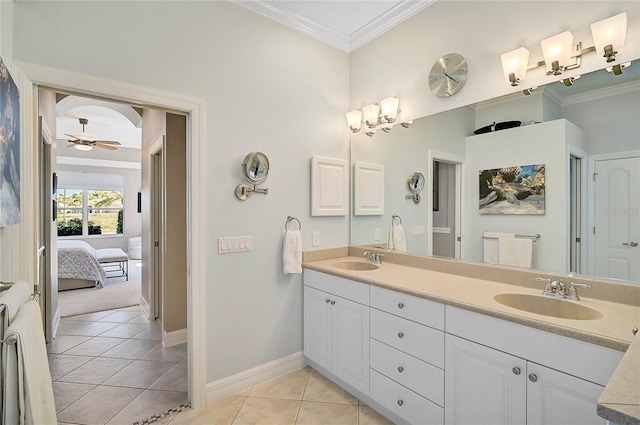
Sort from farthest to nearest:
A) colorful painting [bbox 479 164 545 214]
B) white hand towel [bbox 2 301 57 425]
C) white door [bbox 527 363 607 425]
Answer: colorful painting [bbox 479 164 545 214], white door [bbox 527 363 607 425], white hand towel [bbox 2 301 57 425]

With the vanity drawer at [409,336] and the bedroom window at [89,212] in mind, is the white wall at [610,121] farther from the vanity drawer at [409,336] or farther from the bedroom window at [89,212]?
the bedroom window at [89,212]

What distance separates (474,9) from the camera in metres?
2.05

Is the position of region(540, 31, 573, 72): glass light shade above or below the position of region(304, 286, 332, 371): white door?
above

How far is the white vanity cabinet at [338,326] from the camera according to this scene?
2061 mm

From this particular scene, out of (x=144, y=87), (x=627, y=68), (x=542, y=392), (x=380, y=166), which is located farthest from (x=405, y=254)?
(x=144, y=87)

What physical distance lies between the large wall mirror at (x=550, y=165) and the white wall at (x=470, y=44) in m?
0.10

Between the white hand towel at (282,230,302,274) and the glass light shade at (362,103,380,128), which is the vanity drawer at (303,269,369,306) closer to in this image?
the white hand towel at (282,230,302,274)

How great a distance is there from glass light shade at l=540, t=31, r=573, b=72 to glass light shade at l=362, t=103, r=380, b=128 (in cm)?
123

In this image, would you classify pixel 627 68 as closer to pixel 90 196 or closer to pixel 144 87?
pixel 144 87

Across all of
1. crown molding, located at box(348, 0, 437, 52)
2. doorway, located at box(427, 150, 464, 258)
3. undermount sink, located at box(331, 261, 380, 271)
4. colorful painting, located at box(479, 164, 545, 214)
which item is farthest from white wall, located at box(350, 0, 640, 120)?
undermount sink, located at box(331, 261, 380, 271)

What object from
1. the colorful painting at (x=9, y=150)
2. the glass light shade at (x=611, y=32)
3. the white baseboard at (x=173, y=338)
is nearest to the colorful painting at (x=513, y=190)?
the glass light shade at (x=611, y=32)

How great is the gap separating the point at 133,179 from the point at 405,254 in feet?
26.7

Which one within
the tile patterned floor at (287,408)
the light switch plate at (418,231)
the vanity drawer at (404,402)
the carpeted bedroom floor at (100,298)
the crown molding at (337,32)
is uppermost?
the crown molding at (337,32)

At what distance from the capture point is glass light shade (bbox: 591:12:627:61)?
4.78ft
